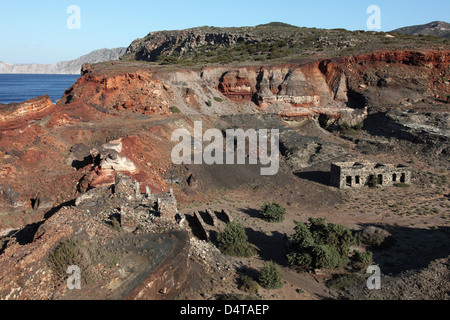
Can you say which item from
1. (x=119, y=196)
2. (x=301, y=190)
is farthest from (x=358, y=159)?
(x=119, y=196)

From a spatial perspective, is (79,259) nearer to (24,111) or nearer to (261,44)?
(24,111)

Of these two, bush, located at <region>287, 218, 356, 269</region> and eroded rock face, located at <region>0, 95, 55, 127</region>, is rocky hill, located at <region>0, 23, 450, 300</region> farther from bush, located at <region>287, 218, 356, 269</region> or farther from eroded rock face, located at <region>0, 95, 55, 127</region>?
bush, located at <region>287, 218, 356, 269</region>

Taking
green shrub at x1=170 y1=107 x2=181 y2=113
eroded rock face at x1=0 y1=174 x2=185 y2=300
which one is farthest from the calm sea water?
eroded rock face at x1=0 y1=174 x2=185 y2=300

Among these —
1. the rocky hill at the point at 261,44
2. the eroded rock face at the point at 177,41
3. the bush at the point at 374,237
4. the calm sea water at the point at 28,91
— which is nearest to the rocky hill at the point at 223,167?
the bush at the point at 374,237

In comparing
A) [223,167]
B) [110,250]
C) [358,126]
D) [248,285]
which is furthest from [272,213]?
[358,126]

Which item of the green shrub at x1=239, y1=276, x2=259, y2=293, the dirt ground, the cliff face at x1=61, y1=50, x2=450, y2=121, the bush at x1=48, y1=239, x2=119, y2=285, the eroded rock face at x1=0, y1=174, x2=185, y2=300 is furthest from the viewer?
the cliff face at x1=61, y1=50, x2=450, y2=121
